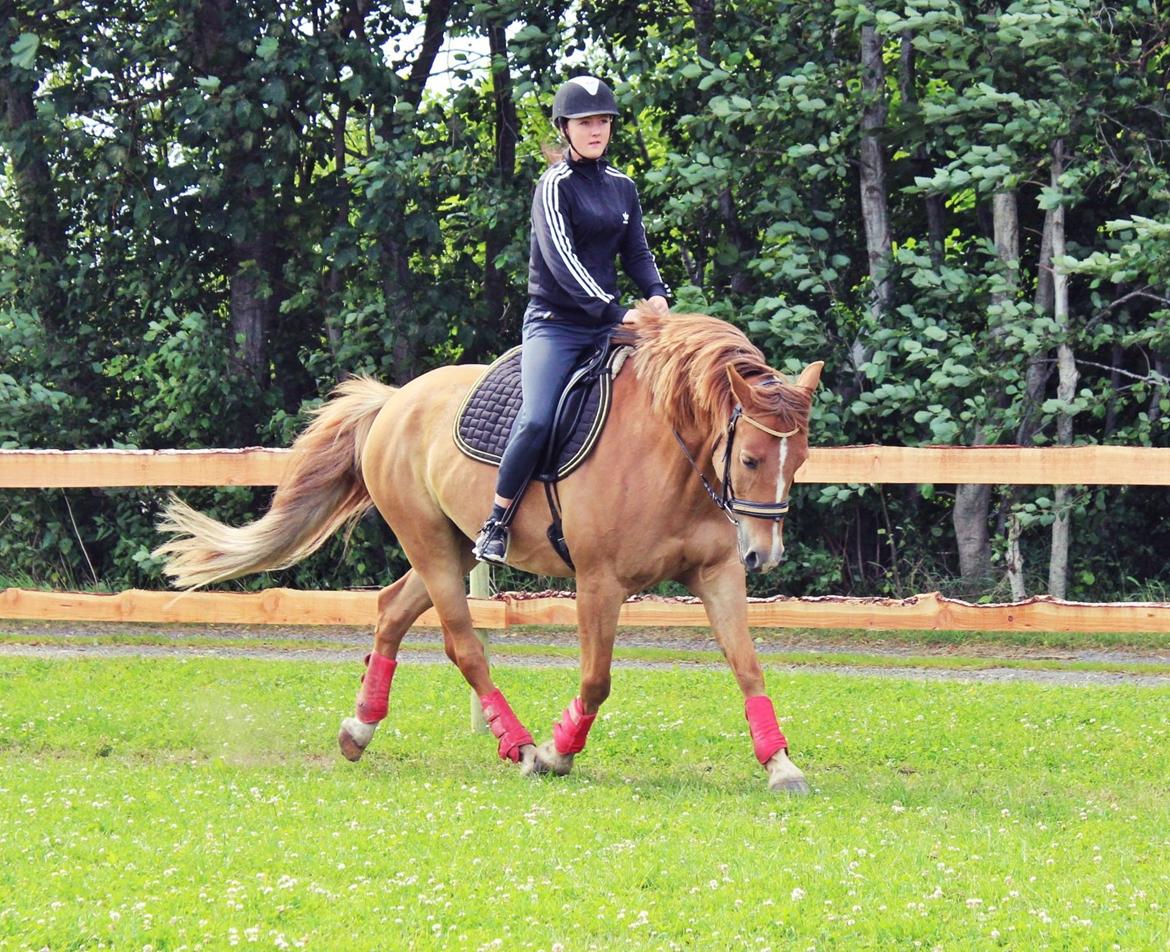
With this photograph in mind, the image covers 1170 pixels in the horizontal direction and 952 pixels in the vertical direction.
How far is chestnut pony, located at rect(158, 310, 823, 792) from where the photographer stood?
6801 mm

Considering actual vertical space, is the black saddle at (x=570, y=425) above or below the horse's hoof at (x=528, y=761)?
above

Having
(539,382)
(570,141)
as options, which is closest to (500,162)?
(570,141)

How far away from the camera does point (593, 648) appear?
7441 mm

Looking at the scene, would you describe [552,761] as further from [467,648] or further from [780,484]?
[780,484]

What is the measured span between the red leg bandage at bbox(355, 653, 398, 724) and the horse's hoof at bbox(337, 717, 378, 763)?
38 millimetres

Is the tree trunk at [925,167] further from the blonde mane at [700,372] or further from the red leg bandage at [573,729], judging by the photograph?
the red leg bandage at [573,729]

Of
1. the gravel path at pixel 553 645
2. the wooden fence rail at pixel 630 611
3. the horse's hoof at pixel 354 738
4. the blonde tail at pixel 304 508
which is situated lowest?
the gravel path at pixel 553 645

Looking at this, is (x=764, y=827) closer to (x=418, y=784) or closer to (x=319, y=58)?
(x=418, y=784)

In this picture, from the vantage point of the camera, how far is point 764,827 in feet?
20.3

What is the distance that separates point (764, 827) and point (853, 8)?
8350mm

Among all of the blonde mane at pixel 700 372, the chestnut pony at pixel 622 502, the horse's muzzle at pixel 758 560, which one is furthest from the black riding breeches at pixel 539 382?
the horse's muzzle at pixel 758 560

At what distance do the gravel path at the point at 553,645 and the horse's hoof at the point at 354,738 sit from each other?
3688 millimetres

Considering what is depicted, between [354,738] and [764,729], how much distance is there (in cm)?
244

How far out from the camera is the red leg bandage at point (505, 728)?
7.91 m
